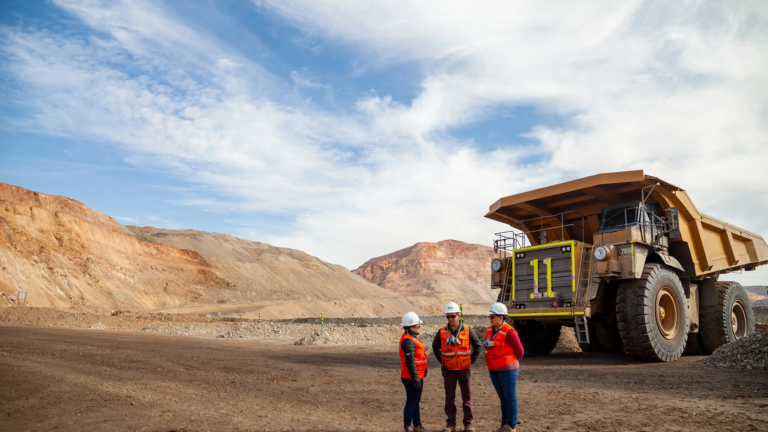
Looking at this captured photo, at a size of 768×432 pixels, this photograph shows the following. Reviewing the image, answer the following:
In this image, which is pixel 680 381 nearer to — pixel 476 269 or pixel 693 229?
pixel 693 229

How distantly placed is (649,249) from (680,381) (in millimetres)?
3537

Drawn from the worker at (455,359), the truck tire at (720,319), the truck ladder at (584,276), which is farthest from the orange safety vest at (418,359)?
the truck tire at (720,319)

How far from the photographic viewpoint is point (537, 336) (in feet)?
42.2

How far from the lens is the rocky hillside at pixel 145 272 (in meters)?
45.9

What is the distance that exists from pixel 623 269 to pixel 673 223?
7.20 ft

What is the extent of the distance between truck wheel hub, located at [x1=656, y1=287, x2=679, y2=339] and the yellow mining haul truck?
22mm

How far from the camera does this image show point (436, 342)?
566 centimetres

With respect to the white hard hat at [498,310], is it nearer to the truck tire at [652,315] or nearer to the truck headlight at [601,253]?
the truck headlight at [601,253]

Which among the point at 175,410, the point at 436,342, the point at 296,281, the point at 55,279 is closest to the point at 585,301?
the point at 436,342

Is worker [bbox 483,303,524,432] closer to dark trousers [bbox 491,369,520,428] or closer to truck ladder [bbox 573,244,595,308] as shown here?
dark trousers [bbox 491,369,520,428]

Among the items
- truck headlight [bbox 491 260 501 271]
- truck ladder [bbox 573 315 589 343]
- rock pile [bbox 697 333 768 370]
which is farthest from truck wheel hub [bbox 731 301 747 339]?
truck headlight [bbox 491 260 501 271]

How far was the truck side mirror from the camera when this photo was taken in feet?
37.3

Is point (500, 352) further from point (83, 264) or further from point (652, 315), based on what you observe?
point (83, 264)

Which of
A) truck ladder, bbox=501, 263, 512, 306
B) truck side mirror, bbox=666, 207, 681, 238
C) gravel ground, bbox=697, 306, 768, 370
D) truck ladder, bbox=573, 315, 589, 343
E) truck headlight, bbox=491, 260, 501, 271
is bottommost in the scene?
gravel ground, bbox=697, 306, 768, 370
